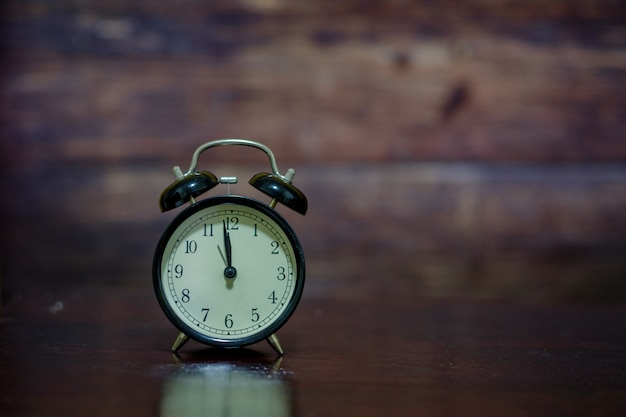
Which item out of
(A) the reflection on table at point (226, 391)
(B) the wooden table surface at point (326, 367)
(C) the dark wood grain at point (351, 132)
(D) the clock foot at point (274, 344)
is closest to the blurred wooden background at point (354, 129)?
(C) the dark wood grain at point (351, 132)

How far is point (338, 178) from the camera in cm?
194

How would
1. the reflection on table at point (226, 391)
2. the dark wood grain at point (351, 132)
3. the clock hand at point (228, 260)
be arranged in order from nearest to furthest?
the reflection on table at point (226, 391), the clock hand at point (228, 260), the dark wood grain at point (351, 132)

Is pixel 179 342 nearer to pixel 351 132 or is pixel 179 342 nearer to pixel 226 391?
pixel 226 391

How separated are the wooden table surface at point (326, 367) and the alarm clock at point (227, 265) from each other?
0.18 feet

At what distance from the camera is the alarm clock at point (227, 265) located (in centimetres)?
103

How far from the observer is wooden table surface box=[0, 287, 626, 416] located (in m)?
0.80

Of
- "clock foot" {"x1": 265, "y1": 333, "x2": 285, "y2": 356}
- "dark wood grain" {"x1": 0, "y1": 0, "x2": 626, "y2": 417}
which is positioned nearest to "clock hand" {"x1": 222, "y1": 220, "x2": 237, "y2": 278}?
"clock foot" {"x1": 265, "y1": 333, "x2": 285, "y2": 356}

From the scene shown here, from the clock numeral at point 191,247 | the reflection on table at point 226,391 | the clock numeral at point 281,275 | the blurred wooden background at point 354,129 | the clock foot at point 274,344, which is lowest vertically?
the reflection on table at point 226,391

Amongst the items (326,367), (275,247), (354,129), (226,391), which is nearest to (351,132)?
(354,129)

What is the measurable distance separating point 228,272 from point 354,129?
994 millimetres

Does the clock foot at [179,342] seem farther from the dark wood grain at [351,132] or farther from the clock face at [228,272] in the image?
the dark wood grain at [351,132]

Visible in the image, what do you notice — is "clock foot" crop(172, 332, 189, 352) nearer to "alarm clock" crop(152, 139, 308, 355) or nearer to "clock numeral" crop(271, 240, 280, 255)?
"alarm clock" crop(152, 139, 308, 355)

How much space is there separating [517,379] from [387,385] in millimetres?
181

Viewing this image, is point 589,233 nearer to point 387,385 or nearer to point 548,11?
point 548,11
